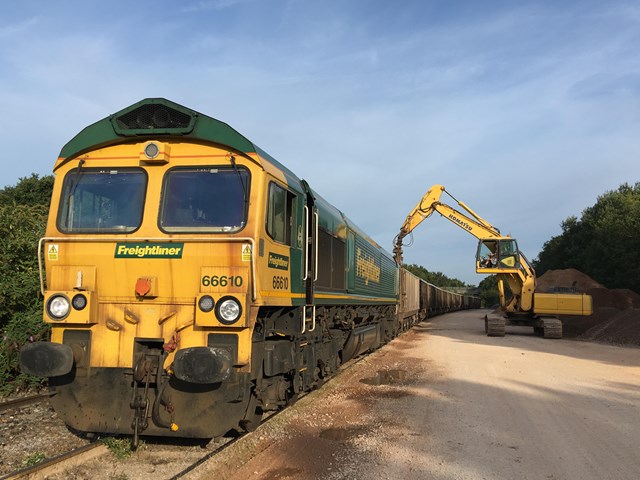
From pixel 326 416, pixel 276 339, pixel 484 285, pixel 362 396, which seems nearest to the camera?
pixel 276 339

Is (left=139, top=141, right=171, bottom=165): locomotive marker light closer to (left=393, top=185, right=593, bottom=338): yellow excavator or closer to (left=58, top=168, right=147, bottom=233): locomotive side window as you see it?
(left=58, top=168, right=147, bottom=233): locomotive side window

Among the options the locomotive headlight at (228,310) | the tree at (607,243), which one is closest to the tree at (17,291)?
the locomotive headlight at (228,310)

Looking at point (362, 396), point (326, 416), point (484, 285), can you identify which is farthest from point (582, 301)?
point (484, 285)

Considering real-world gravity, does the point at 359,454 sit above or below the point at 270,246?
below

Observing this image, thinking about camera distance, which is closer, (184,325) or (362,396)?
(184,325)

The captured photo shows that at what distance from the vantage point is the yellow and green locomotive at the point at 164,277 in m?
5.43

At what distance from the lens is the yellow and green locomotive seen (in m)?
5.43

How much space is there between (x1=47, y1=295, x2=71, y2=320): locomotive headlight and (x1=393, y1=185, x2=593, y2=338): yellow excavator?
20586mm

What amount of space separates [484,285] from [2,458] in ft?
397

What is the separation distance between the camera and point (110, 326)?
5660 mm

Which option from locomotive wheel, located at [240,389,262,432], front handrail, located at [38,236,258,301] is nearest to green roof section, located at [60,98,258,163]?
front handrail, located at [38,236,258,301]

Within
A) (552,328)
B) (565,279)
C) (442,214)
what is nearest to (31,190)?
(442,214)

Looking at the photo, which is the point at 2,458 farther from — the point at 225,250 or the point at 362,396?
the point at 362,396

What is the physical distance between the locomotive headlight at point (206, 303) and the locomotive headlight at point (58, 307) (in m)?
1.54
